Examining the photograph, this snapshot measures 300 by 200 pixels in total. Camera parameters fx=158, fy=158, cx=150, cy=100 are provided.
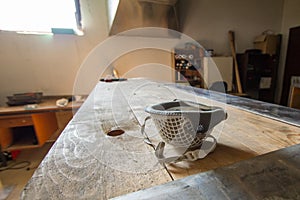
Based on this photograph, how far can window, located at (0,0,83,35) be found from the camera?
167cm

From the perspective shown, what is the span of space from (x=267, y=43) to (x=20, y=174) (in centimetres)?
371

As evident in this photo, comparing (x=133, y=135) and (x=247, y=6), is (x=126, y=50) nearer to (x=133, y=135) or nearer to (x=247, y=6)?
(x=133, y=135)

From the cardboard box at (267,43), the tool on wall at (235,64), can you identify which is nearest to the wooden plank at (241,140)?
the tool on wall at (235,64)

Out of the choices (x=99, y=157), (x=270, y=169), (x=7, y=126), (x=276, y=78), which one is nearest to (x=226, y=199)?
(x=270, y=169)

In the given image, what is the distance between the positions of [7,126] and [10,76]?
67 cm

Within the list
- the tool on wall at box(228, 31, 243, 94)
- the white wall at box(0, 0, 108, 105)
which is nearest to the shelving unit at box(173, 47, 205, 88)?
the tool on wall at box(228, 31, 243, 94)

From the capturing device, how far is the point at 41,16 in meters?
1.76

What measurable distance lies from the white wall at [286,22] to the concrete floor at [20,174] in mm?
3968

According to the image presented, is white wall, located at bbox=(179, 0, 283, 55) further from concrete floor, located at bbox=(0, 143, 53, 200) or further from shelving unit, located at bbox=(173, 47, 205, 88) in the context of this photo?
concrete floor, located at bbox=(0, 143, 53, 200)

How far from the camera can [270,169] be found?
8.3 inches

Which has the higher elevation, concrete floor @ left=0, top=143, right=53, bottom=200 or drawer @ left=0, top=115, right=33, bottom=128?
drawer @ left=0, top=115, right=33, bottom=128

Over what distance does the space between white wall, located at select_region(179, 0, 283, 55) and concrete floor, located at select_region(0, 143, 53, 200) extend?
249 centimetres

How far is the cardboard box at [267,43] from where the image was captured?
8.54ft

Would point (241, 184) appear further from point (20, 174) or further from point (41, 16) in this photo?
point (41, 16)
